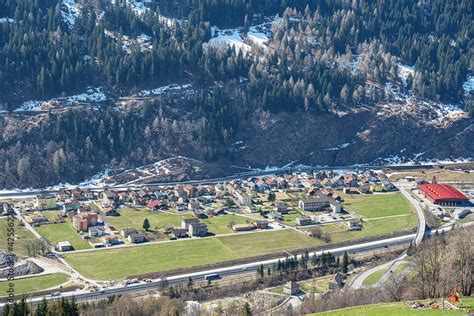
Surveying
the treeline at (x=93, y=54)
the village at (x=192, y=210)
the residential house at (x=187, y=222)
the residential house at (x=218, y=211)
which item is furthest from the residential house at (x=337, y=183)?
the treeline at (x=93, y=54)

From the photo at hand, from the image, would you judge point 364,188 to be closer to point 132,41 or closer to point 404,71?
point 404,71

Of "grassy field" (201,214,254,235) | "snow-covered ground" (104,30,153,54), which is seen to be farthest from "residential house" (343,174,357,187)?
"snow-covered ground" (104,30,153,54)

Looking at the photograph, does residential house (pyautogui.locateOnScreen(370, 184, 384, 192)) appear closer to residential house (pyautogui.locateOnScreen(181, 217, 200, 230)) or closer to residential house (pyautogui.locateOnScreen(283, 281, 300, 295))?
residential house (pyautogui.locateOnScreen(181, 217, 200, 230))

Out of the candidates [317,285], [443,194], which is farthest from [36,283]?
[443,194]

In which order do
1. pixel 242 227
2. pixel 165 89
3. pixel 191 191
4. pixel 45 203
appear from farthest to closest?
pixel 165 89 → pixel 191 191 → pixel 45 203 → pixel 242 227

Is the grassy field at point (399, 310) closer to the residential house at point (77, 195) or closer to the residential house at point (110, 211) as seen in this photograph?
the residential house at point (110, 211)

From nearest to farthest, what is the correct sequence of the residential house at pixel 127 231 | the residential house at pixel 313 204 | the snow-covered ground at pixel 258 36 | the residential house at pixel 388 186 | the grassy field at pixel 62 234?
1. the grassy field at pixel 62 234
2. the residential house at pixel 127 231
3. the residential house at pixel 313 204
4. the residential house at pixel 388 186
5. the snow-covered ground at pixel 258 36

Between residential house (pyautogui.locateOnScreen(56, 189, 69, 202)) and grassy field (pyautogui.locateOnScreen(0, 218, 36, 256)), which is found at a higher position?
grassy field (pyautogui.locateOnScreen(0, 218, 36, 256))
